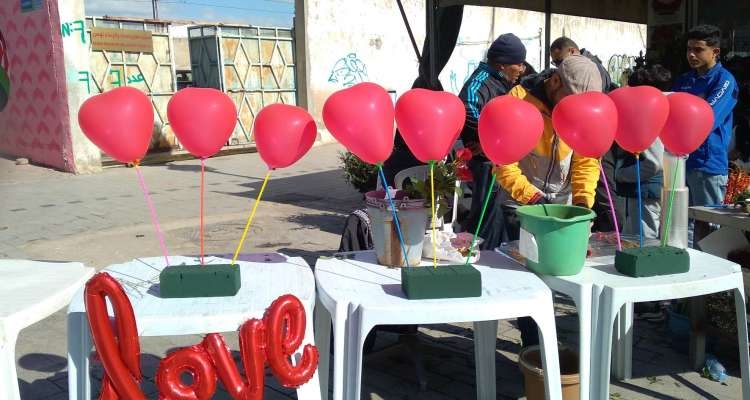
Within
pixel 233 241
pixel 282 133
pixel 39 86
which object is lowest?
pixel 233 241

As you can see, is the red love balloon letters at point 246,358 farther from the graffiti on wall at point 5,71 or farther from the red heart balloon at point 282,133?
the graffiti on wall at point 5,71

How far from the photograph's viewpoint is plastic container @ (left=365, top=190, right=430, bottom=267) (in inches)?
86.8

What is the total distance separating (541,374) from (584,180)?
2.74ft

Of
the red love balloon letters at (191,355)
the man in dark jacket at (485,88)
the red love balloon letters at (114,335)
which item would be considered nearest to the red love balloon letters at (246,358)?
the red love balloon letters at (191,355)

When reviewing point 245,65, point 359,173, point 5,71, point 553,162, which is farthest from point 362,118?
point 245,65

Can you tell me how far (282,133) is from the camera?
2049 millimetres

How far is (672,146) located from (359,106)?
122 cm

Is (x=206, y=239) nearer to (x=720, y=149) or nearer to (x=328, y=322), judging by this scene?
(x=328, y=322)

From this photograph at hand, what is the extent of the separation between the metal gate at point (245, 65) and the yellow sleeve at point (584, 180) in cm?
1094

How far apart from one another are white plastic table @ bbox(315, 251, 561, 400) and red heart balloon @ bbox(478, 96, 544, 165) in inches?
16.7

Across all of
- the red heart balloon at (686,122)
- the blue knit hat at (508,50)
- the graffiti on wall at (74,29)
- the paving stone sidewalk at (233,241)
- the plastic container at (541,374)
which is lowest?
the paving stone sidewalk at (233,241)

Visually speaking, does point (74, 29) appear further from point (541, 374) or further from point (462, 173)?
point (541, 374)

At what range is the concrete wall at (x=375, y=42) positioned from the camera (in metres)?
13.9

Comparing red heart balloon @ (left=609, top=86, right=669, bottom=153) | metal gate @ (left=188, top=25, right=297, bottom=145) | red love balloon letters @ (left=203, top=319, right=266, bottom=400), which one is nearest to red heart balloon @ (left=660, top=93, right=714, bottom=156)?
red heart balloon @ (left=609, top=86, right=669, bottom=153)
